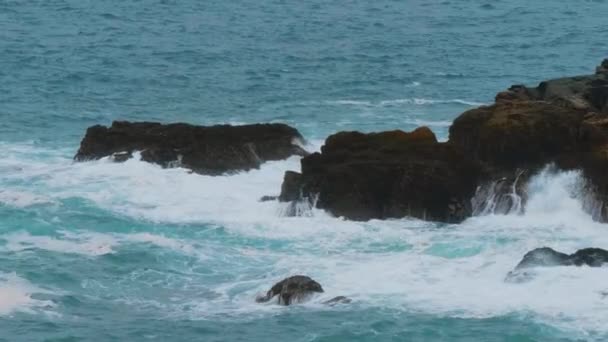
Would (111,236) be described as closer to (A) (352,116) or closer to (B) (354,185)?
(B) (354,185)

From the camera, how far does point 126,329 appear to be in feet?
98.1

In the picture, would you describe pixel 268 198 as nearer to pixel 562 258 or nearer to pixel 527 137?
pixel 527 137

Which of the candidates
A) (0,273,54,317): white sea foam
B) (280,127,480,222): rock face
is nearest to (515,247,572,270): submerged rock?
(280,127,480,222): rock face

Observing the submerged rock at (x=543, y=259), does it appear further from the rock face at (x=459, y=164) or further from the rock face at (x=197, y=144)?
the rock face at (x=197, y=144)

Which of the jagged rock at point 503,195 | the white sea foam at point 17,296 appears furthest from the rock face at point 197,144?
the white sea foam at point 17,296

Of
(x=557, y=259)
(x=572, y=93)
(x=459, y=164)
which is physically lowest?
(x=557, y=259)

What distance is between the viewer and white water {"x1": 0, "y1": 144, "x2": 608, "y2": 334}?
31094 millimetres

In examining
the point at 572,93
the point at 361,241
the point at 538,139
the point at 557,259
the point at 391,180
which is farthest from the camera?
the point at 572,93

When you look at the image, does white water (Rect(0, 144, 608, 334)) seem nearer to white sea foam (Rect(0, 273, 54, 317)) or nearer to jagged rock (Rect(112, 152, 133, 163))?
white sea foam (Rect(0, 273, 54, 317))

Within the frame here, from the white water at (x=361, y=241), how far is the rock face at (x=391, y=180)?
0.48m

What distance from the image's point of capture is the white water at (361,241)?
1224 inches

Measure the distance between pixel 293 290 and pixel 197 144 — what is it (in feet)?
37.2

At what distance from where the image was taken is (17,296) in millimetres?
31797

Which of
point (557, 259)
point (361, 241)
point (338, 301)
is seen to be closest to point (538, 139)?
point (361, 241)
